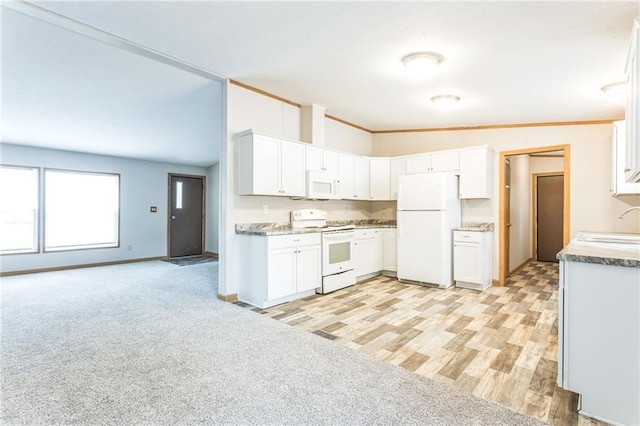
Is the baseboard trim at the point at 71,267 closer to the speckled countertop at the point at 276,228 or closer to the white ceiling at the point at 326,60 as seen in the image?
the white ceiling at the point at 326,60

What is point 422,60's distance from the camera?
3.06m

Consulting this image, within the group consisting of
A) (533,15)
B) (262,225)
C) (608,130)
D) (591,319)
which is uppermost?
(533,15)

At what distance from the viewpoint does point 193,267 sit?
21.7 ft

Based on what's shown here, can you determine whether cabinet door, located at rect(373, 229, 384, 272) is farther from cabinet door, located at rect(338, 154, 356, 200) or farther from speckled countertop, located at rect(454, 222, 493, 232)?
speckled countertop, located at rect(454, 222, 493, 232)

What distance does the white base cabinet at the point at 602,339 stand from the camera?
66.0 inches

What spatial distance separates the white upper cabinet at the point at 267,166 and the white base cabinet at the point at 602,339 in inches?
118

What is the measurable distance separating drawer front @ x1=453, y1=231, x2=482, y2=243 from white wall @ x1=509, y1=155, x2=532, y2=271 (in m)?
1.38

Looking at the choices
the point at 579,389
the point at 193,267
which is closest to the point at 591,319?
the point at 579,389

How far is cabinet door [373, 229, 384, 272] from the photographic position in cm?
530

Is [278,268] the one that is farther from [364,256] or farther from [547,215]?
[547,215]

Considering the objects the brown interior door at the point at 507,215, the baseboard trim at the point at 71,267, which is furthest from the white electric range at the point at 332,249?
the baseboard trim at the point at 71,267

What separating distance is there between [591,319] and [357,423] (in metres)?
1.44

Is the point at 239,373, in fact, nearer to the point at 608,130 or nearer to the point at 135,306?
the point at 135,306

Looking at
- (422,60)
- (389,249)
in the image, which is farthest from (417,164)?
(422,60)
